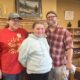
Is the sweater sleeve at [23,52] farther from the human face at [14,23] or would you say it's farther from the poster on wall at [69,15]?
the poster on wall at [69,15]

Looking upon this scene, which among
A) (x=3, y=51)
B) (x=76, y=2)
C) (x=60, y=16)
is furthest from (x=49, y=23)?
(x=76, y=2)

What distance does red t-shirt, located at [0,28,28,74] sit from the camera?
9.56 ft

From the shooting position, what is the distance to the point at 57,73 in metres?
3.26

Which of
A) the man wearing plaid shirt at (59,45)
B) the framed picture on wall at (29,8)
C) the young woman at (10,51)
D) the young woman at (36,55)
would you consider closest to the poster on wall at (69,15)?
the framed picture on wall at (29,8)

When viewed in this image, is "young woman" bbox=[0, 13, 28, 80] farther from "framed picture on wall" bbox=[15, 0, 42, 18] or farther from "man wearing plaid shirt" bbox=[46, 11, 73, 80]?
"framed picture on wall" bbox=[15, 0, 42, 18]

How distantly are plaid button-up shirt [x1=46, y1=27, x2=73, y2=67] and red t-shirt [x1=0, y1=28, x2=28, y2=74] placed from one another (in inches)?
19.7

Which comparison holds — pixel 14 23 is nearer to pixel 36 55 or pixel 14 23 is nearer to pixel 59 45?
pixel 36 55

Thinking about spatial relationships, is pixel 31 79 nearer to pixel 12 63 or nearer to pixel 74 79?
pixel 12 63

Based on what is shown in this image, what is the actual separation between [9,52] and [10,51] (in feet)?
0.06

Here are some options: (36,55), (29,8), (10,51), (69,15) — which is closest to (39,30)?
(36,55)

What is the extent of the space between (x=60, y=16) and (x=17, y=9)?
2048 mm

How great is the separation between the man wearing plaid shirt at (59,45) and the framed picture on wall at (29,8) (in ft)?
7.48

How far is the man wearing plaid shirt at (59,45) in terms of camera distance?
315 centimetres

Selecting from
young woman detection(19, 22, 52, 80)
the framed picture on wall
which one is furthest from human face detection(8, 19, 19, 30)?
the framed picture on wall
